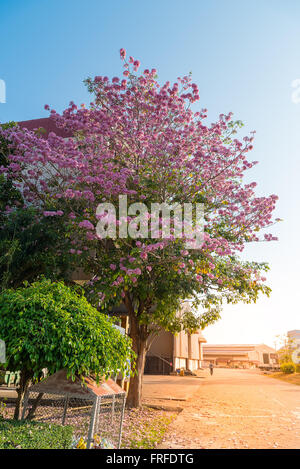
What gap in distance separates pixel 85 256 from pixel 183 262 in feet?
10.1

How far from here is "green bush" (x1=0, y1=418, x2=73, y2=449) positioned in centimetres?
441

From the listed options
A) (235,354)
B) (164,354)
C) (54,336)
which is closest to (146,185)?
(54,336)

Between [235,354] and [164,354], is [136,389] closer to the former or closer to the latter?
[164,354]

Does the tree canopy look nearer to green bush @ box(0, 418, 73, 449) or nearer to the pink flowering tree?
green bush @ box(0, 418, 73, 449)

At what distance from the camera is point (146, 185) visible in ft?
33.4

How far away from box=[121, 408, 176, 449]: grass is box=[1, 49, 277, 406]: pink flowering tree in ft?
3.58

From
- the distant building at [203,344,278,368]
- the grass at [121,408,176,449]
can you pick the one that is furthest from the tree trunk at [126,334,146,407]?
the distant building at [203,344,278,368]

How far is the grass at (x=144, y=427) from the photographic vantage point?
24.0 ft

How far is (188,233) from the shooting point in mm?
9539

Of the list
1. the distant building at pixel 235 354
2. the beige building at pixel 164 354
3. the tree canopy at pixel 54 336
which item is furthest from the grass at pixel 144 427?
the distant building at pixel 235 354

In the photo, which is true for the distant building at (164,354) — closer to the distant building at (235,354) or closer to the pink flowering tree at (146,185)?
the pink flowering tree at (146,185)

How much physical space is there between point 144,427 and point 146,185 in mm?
6838

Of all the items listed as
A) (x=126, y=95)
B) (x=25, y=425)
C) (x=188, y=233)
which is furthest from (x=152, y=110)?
(x=25, y=425)
